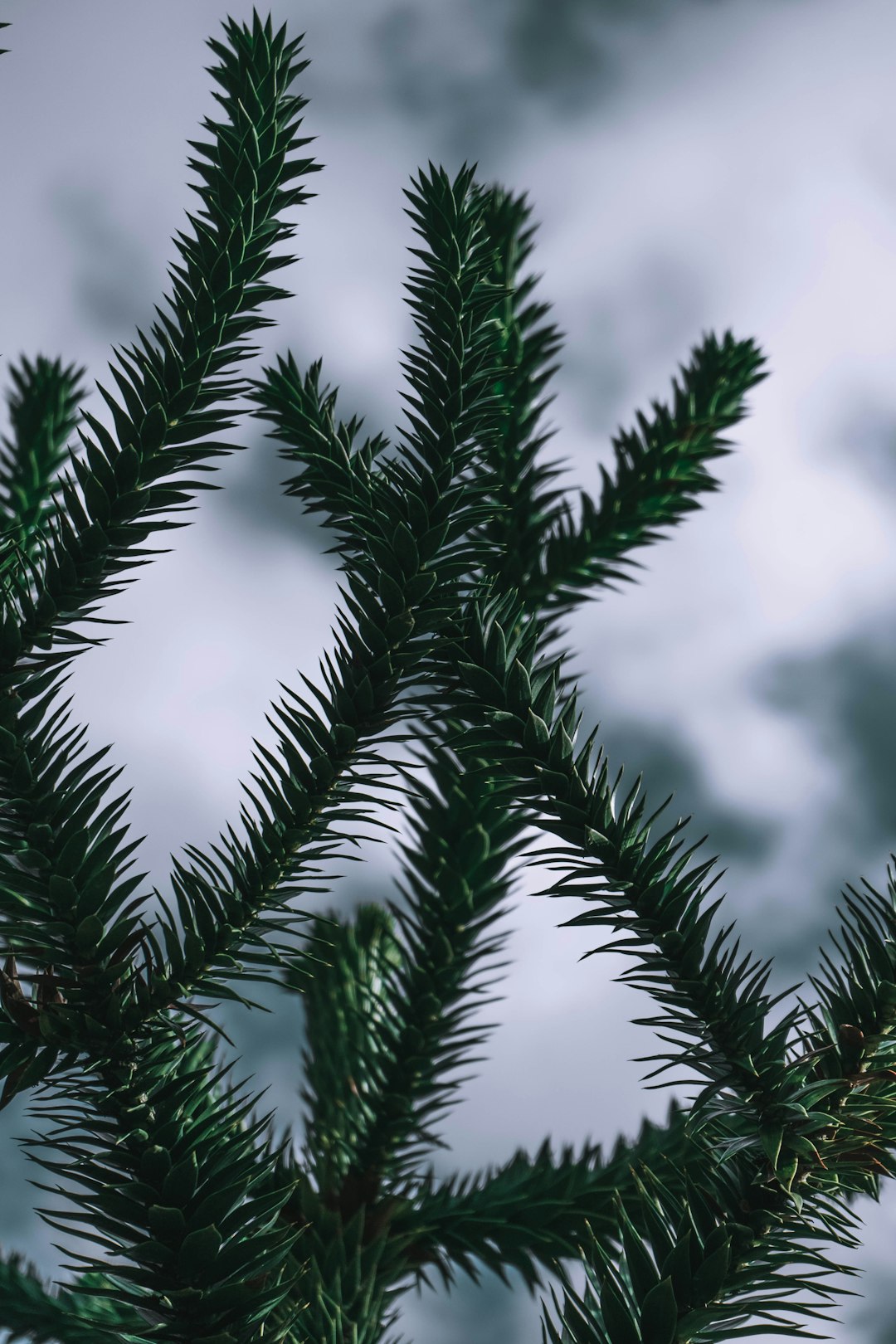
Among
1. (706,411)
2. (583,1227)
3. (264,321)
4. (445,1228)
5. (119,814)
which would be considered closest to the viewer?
(119,814)

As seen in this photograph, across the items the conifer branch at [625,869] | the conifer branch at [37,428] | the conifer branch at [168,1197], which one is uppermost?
the conifer branch at [37,428]

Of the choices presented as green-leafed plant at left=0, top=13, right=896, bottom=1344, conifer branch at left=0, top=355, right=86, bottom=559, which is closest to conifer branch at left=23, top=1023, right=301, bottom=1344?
green-leafed plant at left=0, top=13, right=896, bottom=1344

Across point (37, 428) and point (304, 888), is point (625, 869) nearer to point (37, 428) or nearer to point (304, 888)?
point (304, 888)

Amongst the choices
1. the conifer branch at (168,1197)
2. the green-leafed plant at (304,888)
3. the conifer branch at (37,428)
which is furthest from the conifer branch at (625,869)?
the conifer branch at (37,428)

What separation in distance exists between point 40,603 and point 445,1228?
118 centimetres

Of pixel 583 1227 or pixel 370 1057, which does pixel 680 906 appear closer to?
pixel 583 1227

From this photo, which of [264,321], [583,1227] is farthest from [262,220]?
[583,1227]

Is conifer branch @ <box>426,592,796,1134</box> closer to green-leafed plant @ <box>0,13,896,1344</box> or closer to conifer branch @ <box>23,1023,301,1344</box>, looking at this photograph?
green-leafed plant @ <box>0,13,896,1344</box>

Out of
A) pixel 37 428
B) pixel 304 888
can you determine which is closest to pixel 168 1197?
pixel 304 888

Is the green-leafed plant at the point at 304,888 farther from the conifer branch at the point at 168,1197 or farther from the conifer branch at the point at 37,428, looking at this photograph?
the conifer branch at the point at 37,428

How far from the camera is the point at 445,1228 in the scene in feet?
5.79

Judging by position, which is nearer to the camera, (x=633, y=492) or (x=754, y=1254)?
(x=754, y=1254)

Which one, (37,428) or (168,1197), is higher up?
(37,428)

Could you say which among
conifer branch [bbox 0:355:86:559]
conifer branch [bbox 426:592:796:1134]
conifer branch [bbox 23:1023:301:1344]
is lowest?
conifer branch [bbox 23:1023:301:1344]
